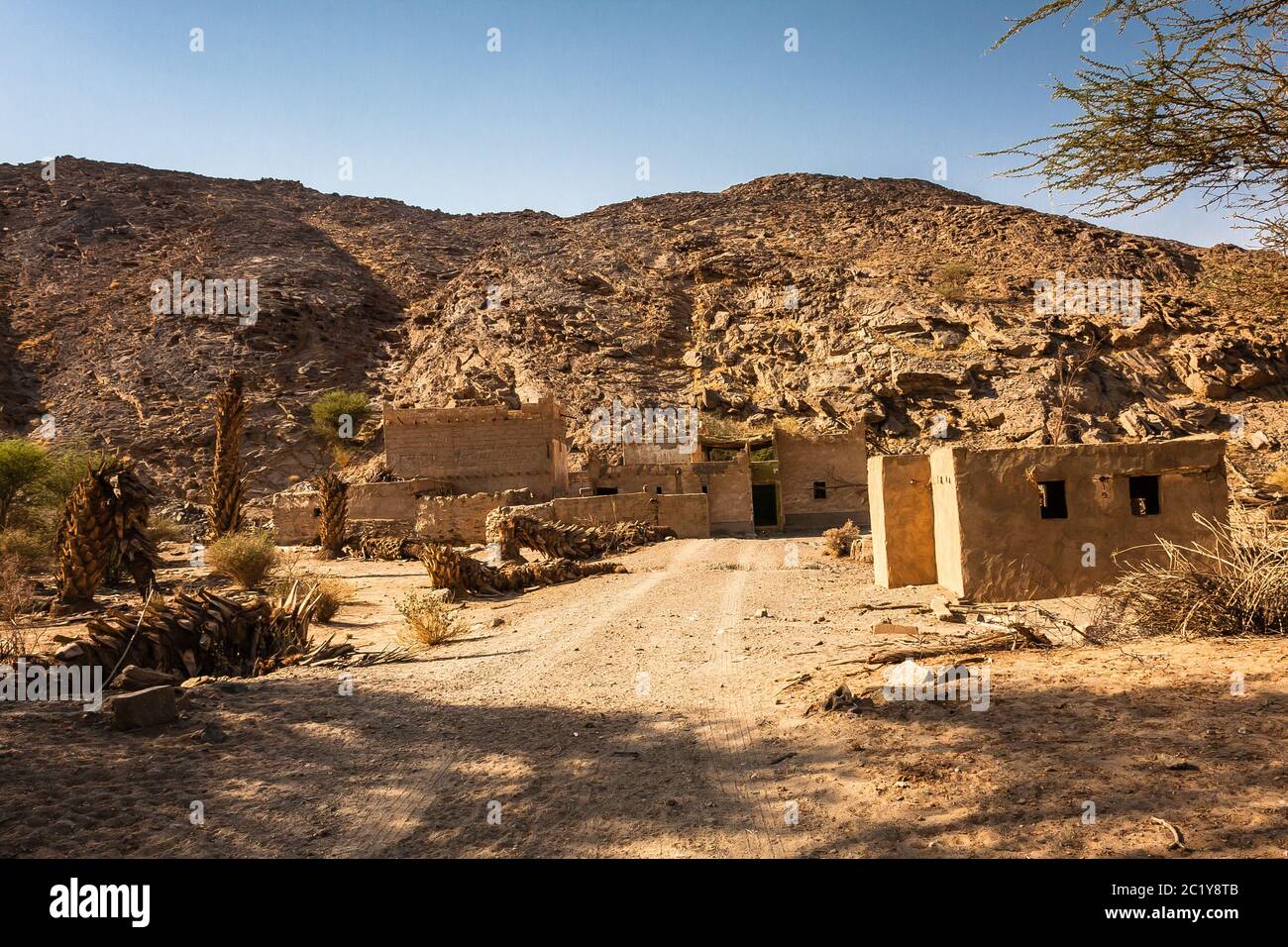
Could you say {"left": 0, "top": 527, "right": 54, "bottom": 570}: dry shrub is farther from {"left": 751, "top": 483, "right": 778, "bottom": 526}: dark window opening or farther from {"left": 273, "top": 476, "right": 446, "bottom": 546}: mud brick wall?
{"left": 751, "top": 483, "right": 778, "bottom": 526}: dark window opening

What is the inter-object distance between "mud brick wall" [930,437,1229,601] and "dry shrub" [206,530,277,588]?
13.0 m

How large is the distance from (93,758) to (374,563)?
1650cm

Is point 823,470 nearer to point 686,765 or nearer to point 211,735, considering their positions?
point 686,765

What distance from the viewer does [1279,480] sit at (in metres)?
25.8

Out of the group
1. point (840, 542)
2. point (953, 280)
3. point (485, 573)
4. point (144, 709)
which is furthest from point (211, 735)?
point (953, 280)

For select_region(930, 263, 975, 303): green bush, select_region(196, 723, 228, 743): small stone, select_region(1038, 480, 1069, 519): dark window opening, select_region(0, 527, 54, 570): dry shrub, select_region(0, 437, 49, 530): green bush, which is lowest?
select_region(196, 723, 228, 743): small stone

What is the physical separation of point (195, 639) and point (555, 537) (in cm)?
1028

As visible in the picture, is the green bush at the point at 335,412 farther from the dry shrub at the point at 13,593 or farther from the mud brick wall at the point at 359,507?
the dry shrub at the point at 13,593

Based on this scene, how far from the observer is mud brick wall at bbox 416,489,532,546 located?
866 inches

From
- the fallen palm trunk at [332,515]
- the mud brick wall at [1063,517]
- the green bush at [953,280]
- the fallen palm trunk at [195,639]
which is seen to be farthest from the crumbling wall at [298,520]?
the green bush at [953,280]

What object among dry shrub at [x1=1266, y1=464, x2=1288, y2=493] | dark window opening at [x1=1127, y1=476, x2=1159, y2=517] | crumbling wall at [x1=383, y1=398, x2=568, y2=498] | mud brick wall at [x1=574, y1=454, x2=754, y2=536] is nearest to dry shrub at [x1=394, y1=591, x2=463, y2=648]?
dark window opening at [x1=1127, y1=476, x2=1159, y2=517]

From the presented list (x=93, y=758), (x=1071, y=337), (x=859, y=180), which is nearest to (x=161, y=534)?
(x=93, y=758)

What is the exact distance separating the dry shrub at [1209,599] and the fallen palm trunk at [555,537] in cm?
1167

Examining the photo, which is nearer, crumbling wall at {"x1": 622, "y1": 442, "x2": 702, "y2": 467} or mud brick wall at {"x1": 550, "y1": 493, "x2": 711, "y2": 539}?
mud brick wall at {"x1": 550, "y1": 493, "x2": 711, "y2": 539}
